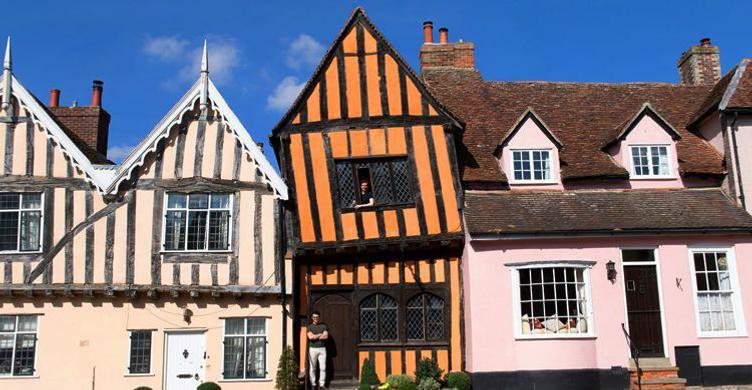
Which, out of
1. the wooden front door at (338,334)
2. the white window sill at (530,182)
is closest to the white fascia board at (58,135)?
the wooden front door at (338,334)

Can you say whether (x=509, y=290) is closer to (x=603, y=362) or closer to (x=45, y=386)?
(x=603, y=362)

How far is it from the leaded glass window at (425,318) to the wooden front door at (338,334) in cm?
137

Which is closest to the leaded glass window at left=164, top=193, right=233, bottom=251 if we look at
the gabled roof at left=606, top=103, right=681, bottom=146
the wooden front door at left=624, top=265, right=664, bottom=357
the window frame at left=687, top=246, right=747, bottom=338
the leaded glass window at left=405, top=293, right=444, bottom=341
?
the leaded glass window at left=405, top=293, right=444, bottom=341

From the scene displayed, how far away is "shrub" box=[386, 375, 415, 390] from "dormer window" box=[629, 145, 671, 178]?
24.6ft

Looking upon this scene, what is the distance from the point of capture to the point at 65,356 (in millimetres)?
14820

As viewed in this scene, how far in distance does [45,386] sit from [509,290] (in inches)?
412

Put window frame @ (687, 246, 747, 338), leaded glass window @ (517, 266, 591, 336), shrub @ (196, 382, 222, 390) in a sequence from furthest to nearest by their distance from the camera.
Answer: window frame @ (687, 246, 747, 338), leaded glass window @ (517, 266, 591, 336), shrub @ (196, 382, 222, 390)

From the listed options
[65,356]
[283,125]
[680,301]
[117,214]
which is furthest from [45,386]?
[680,301]

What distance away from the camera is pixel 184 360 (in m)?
15.0

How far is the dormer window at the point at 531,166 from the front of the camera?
16.2 metres

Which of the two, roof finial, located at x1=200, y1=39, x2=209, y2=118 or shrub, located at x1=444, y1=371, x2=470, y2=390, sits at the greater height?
roof finial, located at x1=200, y1=39, x2=209, y2=118

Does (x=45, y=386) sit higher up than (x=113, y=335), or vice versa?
(x=113, y=335)

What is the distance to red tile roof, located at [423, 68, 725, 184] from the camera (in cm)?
1623

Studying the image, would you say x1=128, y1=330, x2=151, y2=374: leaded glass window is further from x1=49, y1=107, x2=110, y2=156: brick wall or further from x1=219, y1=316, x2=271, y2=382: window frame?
x1=49, y1=107, x2=110, y2=156: brick wall
